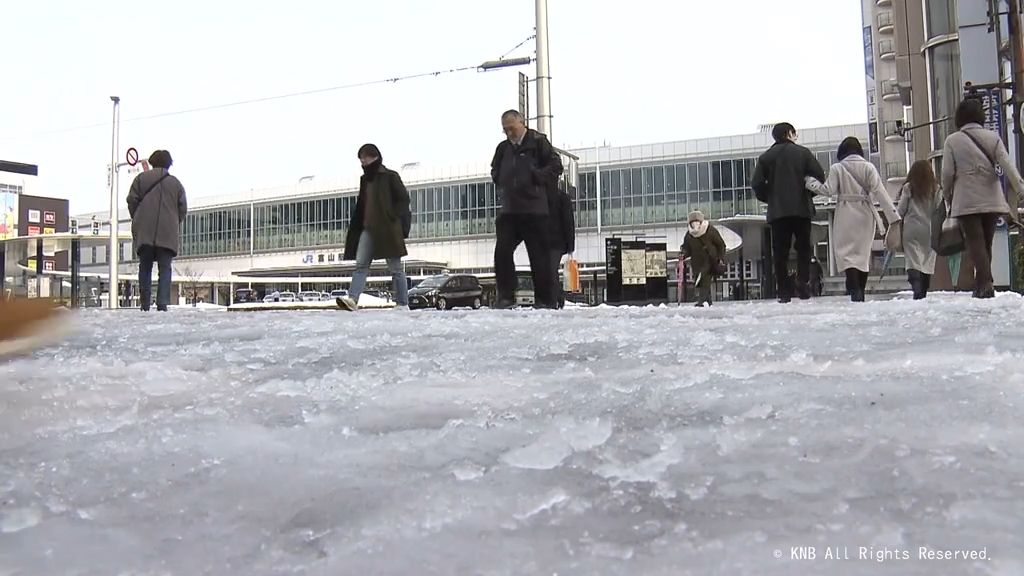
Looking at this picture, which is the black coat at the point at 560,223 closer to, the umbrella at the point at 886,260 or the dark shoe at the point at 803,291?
the dark shoe at the point at 803,291

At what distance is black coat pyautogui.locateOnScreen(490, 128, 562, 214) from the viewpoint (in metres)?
6.70

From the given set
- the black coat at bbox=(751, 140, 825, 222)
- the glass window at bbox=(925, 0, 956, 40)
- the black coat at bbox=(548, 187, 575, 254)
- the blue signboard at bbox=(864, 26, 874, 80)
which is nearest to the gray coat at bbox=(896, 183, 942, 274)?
the black coat at bbox=(751, 140, 825, 222)

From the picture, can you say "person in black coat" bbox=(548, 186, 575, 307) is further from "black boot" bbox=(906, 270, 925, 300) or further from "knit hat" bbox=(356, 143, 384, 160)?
"black boot" bbox=(906, 270, 925, 300)

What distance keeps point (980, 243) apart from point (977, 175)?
1.80 feet

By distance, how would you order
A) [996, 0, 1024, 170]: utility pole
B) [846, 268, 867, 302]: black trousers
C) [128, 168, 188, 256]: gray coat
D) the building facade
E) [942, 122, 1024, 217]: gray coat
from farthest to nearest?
the building facade < [996, 0, 1024, 170]: utility pole < [128, 168, 188, 256]: gray coat < [846, 268, 867, 302]: black trousers < [942, 122, 1024, 217]: gray coat

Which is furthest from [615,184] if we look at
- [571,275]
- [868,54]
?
[571,275]

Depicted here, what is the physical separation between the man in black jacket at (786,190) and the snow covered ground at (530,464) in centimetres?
440

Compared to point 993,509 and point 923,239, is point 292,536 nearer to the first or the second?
point 993,509

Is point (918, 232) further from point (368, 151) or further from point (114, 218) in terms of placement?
point (114, 218)

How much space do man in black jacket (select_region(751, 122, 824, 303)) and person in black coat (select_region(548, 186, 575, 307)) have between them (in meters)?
2.01

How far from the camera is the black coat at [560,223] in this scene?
8.23 metres

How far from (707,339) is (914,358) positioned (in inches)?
34.8

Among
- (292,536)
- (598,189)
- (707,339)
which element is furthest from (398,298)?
(598,189)

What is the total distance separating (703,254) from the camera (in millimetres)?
12961
